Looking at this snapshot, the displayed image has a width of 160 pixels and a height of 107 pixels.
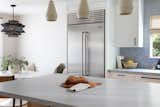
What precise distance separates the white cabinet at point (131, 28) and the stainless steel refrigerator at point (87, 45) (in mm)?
468

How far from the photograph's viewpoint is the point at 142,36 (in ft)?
15.5

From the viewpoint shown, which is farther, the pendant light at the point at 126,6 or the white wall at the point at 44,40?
the white wall at the point at 44,40

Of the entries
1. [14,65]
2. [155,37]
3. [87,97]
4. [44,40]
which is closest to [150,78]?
[155,37]

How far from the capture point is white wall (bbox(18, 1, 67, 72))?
6.02 meters

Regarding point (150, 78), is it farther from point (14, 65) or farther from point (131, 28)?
point (14, 65)

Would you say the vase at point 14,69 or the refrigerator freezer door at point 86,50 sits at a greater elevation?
the refrigerator freezer door at point 86,50

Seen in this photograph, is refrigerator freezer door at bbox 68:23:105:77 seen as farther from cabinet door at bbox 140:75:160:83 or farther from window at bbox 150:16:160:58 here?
window at bbox 150:16:160:58

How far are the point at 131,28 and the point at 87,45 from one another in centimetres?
99

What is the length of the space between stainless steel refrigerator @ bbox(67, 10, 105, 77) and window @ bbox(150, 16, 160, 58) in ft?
3.75

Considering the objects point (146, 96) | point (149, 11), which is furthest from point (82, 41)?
point (146, 96)

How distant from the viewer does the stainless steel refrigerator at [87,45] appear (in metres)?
4.45

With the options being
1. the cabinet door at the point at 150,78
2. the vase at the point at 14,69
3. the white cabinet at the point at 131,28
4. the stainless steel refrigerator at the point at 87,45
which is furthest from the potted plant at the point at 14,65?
the cabinet door at the point at 150,78

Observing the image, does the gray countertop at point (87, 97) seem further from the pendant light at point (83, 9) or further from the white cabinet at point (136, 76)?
the white cabinet at point (136, 76)

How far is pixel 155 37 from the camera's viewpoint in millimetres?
4746
